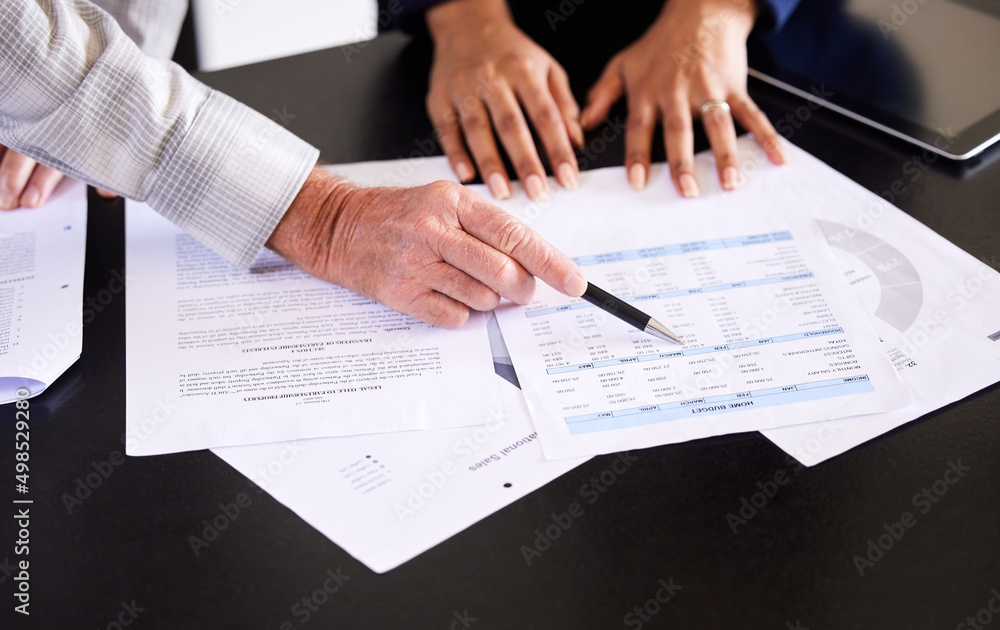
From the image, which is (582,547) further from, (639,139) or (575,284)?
(639,139)

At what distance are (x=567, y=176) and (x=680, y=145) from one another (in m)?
0.18

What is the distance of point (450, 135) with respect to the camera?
132cm

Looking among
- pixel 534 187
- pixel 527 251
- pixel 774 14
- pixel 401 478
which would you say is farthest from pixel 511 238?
pixel 774 14

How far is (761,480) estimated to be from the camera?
0.85 m

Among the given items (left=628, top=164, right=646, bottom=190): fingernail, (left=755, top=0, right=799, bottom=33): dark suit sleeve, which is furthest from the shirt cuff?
(left=755, top=0, right=799, bottom=33): dark suit sleeve

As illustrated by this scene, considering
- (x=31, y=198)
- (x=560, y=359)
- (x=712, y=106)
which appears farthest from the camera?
(x=712, y=106)

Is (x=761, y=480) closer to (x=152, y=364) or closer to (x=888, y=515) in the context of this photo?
(x=888, y=515)

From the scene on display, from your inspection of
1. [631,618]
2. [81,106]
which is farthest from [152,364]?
[631,618]

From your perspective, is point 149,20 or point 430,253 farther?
point 149,20

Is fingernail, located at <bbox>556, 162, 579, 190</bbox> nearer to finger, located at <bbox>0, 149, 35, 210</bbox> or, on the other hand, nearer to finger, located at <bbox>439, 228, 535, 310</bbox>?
finger, located at <bbox>439, 228, 535, 310</bbox>

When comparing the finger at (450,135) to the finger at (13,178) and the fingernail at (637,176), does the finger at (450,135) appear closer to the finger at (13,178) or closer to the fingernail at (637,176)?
the fingernail at (637,176)

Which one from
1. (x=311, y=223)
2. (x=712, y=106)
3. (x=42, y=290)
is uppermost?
(x=712, y=106)

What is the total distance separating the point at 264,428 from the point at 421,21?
0.90 metres

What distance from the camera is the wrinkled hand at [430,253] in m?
1.02
